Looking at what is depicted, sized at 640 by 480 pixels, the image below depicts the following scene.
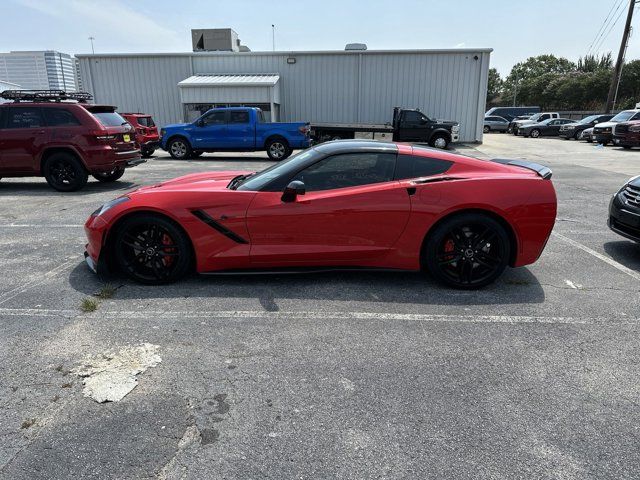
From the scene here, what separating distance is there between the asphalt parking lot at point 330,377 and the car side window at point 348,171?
95cm

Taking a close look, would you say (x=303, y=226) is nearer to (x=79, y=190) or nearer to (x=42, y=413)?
(x=42, y=413)

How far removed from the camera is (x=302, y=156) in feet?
14.3

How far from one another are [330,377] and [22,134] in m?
9.24

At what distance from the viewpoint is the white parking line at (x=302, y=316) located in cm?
361

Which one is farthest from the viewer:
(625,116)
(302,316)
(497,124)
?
(497,124)

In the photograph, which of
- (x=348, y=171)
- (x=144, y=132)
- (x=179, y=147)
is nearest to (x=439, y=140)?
(x=179, y=147)

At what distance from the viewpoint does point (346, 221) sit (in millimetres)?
4012

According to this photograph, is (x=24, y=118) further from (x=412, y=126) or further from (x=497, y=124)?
(x=497, y=124)

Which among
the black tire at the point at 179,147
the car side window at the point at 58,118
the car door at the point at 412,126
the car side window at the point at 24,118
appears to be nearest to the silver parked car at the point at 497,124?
the car door at the point at 412,126

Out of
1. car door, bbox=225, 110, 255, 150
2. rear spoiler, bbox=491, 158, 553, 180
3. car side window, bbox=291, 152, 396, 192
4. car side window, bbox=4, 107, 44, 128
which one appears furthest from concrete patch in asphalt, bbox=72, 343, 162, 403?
car door, bbox=225, 110, 255, 150

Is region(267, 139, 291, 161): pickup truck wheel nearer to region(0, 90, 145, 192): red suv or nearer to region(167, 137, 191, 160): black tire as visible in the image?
region(167, 137, 191, 160): black tire

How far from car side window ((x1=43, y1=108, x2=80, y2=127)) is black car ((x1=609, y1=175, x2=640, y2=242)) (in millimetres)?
9378

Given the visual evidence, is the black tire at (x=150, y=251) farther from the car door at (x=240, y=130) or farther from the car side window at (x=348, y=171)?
the car door at (x=240, y=130)

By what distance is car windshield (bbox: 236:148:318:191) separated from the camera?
4.15 m
